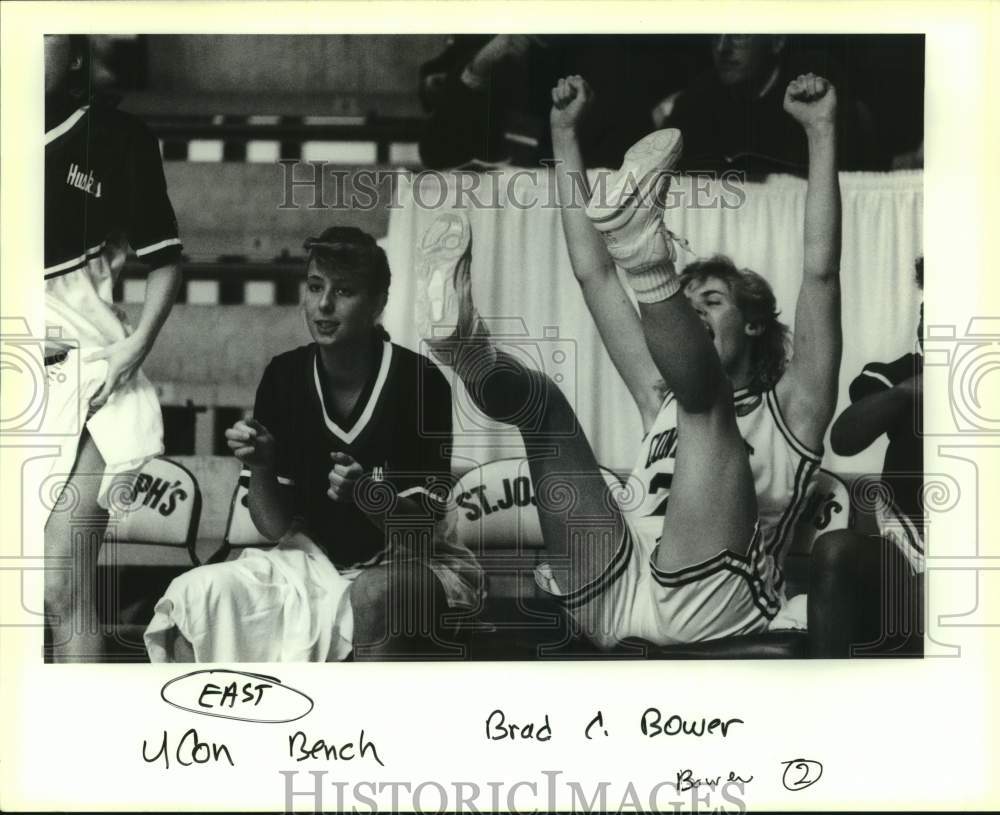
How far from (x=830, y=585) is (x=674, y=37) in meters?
2.03

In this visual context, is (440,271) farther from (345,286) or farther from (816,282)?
(816,282)

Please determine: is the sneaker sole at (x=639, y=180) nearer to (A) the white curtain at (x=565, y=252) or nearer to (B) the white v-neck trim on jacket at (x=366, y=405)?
(A) the white curtain at (x=565, y=252)

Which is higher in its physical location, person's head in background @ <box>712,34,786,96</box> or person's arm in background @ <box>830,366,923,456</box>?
person's head in background @ <box>712,34,786,96</box>

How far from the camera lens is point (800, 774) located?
4.11m

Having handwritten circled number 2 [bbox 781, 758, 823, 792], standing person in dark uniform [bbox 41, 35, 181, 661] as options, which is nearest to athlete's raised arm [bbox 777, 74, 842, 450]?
handwritten circled number 2 [bbox 781, 758, 823, 792]

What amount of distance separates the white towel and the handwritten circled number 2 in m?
1.61

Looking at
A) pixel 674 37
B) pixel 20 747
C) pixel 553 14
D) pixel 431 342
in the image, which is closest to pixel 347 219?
pixel 431 342

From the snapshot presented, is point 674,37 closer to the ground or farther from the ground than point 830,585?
farther from the ground

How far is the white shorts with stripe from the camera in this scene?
162 inches

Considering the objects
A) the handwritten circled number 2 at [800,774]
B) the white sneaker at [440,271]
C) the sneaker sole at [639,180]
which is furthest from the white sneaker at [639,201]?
the handwritten circled number 2 at [800,774]

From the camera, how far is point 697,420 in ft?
13.6

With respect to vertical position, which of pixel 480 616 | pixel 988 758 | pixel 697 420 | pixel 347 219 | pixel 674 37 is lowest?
pixel 988 758

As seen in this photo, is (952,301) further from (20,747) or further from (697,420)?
(20,747)

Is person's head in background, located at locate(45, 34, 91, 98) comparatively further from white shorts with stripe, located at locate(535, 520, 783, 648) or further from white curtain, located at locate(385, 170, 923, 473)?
white shorts with stripe, located at locate(535, 520, 783, 648)
